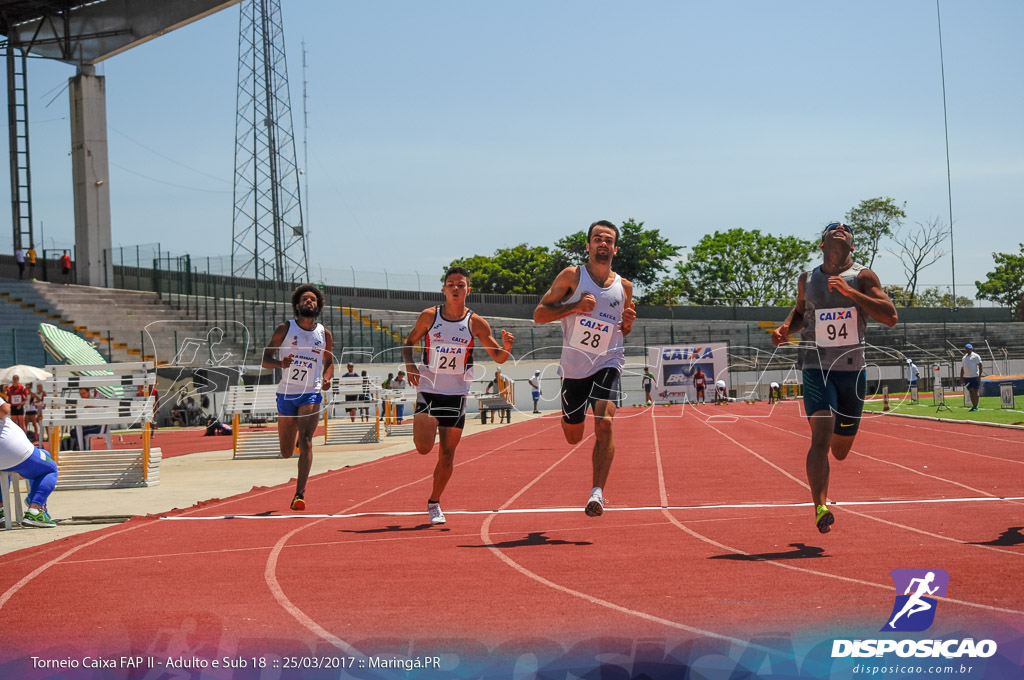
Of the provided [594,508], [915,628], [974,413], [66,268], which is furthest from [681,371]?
[915,628]

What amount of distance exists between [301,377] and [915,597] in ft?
20.1

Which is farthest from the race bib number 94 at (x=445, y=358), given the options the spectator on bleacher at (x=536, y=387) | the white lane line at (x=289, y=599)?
the spectator on bleacher at (x=536, y=387)

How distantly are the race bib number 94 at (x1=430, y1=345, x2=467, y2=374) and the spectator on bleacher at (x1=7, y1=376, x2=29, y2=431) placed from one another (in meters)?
16.0

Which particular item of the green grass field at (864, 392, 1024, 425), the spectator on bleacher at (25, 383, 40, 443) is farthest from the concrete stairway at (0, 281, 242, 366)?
the green grass field at (864, 392, 1024, 425)

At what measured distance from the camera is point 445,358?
785cm

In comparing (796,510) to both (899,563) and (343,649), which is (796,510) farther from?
(343,649)

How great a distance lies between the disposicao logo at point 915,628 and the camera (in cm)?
369

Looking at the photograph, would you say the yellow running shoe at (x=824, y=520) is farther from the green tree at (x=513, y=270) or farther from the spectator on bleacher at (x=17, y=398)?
the green tree at (x=513, y=270)

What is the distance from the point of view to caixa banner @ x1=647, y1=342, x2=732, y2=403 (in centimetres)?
4088

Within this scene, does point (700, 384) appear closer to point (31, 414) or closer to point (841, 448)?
point (31, 414)

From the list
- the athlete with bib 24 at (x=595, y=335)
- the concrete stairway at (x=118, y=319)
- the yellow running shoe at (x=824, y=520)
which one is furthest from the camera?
the concrete stairway at (x=118, y=319)

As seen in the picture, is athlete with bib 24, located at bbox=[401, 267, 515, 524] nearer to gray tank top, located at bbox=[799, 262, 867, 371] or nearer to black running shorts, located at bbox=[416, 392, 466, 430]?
black running shorts, located at bbox=[416, 392, 466, 430]

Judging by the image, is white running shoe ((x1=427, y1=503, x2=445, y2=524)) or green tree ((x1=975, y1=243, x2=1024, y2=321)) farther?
green tree ((x1=975, y1=243, x2=1024, y2=321))

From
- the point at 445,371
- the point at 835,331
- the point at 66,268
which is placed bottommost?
the point at 445,371
